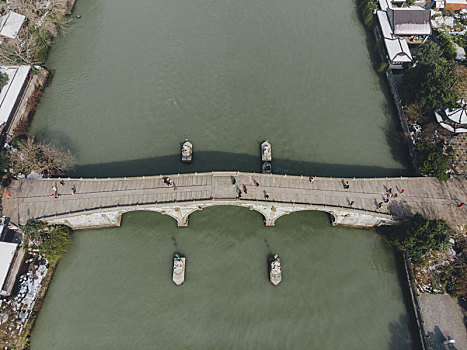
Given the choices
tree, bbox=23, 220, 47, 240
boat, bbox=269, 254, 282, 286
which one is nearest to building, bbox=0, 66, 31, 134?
tree, bbox=23, 220, 47, 240

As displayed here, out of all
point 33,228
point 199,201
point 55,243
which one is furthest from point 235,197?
point 33,228

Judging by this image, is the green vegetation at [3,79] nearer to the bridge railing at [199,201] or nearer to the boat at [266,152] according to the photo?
the bridge railing at [199,201]

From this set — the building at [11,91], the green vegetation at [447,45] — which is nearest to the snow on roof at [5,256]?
the building at [11,91]

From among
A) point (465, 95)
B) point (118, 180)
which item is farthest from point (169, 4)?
point (465, 95)

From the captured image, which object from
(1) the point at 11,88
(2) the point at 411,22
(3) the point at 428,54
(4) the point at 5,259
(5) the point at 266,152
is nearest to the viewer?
(4) the point at 5,259

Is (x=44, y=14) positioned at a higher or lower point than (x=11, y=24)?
higher

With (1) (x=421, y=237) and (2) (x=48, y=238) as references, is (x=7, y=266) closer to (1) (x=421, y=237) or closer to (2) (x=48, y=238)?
(2) (x=48, y=238)

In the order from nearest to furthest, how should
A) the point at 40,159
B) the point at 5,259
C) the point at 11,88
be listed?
→ the point at 5,259 → the point at 40,159 → the point at 11,88
